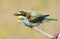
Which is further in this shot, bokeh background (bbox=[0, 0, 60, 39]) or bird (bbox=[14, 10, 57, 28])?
bokeh background (bbox=[0, 0, 60, 39])

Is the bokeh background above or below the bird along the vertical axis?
above

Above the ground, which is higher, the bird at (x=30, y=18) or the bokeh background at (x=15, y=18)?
the bokeh background at (x=15, y=18)

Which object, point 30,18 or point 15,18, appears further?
point 15,18

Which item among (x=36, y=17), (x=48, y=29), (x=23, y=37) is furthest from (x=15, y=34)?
(x=36, y=17)

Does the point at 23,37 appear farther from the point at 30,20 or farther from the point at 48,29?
the point at 30,20
